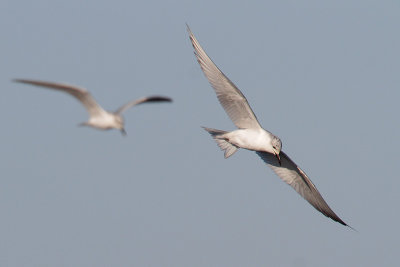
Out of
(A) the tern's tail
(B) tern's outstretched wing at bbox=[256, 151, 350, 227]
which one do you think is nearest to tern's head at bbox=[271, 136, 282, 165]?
(A) the tern's tail

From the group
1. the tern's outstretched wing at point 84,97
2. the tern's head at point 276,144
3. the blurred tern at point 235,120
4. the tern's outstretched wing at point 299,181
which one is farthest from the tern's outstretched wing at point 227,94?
the tern's outstretched wing at point 84,97

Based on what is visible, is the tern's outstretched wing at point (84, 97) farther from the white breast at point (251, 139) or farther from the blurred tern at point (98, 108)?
the white breast at point (251, 139)

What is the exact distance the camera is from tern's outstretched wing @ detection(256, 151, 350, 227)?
26859mm

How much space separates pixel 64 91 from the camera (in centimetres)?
1559

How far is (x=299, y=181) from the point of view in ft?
90.6

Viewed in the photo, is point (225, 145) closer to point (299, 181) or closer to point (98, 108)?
point (299, 181)

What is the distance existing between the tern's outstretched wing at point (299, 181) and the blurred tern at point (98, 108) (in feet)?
38.0

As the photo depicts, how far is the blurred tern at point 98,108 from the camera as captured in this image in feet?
50.6

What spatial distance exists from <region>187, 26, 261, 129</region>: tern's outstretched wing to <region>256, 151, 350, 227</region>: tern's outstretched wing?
2925 millimetres

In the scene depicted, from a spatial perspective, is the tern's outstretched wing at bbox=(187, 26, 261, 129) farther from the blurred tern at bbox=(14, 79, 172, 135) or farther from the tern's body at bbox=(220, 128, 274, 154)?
the blurred tern at bbox=(14, 79, 172, 135)

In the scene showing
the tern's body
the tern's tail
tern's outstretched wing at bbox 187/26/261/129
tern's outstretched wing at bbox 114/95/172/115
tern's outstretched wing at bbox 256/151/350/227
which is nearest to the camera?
tern's outstretched wing at bbox 114/95/172/115

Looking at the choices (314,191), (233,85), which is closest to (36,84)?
(233,85)

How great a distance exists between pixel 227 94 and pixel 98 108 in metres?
8.53

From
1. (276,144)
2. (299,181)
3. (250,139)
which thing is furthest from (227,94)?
(299,181)
